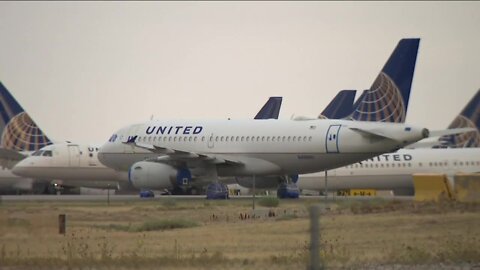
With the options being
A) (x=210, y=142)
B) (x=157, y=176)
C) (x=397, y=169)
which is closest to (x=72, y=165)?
(x=210, y=142)

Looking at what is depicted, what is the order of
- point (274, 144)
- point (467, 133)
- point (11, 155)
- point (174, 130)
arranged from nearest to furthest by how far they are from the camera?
point (274, 144) < point (174, 130) < point (467, 133) < point (11, 155)

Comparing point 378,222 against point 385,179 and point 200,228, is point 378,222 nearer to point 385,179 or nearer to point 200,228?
point 200,228

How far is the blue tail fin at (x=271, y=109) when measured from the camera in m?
62.5

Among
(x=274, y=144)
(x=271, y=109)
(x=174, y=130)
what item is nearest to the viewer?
(x=274, y=144)

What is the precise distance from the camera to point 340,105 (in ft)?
212

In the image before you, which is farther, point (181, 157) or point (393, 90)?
point (181, 157)

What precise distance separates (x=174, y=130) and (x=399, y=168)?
45.7ft

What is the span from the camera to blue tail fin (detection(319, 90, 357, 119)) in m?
64.0

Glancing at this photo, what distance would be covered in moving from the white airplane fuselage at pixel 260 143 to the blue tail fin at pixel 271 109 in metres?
9.96

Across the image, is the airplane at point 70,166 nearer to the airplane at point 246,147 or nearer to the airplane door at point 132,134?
the airplane door at point 132,134

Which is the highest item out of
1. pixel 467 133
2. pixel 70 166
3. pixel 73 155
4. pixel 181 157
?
pixel 467 133

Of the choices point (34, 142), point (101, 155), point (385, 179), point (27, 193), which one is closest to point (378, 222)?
point (101, 155)

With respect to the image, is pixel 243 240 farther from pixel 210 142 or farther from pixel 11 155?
pixel 11 155

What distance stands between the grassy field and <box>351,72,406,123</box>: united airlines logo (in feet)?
48.7
